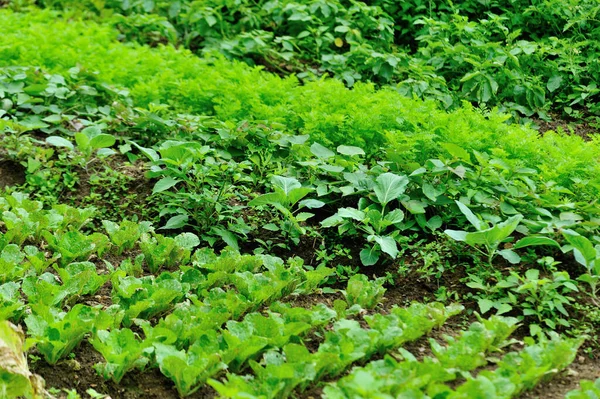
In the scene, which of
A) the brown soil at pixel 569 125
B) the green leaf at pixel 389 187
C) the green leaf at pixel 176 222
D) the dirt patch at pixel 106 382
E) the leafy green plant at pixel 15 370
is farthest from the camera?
the brown soil at pixel 569 125

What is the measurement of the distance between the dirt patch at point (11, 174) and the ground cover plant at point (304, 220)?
0.01 metres

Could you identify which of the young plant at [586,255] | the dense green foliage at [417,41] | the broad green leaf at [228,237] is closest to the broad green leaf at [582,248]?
the young plant at [586,255]

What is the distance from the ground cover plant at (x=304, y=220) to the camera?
119 inches

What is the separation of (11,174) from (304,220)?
199 centimetres

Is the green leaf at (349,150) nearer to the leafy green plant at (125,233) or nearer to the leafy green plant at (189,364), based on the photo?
the leafy green plant at (125,233)

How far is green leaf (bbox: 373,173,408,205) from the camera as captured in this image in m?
4.06

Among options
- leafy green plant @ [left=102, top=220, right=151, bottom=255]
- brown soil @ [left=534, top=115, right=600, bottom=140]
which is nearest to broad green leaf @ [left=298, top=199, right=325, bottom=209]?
leafy green plant @ [left=102, top=220, right=151, bottom=255]

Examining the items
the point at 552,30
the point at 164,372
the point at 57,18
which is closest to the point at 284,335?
the point at 164,372

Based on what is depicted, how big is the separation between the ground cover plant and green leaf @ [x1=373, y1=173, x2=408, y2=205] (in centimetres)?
1

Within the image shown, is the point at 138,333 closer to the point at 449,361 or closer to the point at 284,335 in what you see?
the point at 284,335

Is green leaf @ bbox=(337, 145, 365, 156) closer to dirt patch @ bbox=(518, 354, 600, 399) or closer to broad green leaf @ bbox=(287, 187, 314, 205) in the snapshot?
broad green leaf @ bbox=(287, 187, 314, 205)

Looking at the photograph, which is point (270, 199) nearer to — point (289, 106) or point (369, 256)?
point (369, 256)


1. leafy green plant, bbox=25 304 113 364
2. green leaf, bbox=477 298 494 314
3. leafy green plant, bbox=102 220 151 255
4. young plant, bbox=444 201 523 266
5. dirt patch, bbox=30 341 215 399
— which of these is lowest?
leafy green plant, bbox=102 220 151 255

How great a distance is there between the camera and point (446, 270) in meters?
3.93
